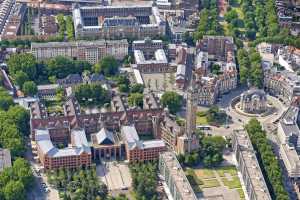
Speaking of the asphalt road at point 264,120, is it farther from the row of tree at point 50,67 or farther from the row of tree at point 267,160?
the row of tree at point 50,67

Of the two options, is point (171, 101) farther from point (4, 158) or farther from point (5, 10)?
point (5, 10)

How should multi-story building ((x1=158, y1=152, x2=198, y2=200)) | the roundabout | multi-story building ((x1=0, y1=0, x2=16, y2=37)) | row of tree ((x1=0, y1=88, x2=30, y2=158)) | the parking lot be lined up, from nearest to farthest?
1. multi-story building ((x1=158, y1=152, x2=198, y2=200))
2. the parking lot
3. row of tree ((x1=0, y1=88, x2=30, y2=158))
4. the roundabout
5. multi-story building ((x1=0, y1=0, x2=16, y2=37))

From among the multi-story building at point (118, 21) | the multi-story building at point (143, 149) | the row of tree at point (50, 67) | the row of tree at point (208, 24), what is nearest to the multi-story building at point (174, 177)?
the multi-story building at point (143, 149)

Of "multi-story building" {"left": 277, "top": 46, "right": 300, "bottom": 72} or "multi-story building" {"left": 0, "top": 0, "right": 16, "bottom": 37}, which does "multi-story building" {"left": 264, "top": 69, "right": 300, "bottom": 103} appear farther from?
"multi-story building" {"left": 0, "top": 0, "right": 16, "bottom": 37}

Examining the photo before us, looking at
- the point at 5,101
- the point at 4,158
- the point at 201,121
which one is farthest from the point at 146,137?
the point at 5,101

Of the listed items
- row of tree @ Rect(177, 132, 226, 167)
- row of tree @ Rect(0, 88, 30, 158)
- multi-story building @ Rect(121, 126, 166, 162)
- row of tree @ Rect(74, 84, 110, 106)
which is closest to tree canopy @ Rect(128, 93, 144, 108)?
row of tree @ Rect(74, 84, 110, 106)

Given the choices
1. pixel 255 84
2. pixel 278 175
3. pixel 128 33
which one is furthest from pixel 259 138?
pixel 128 33
